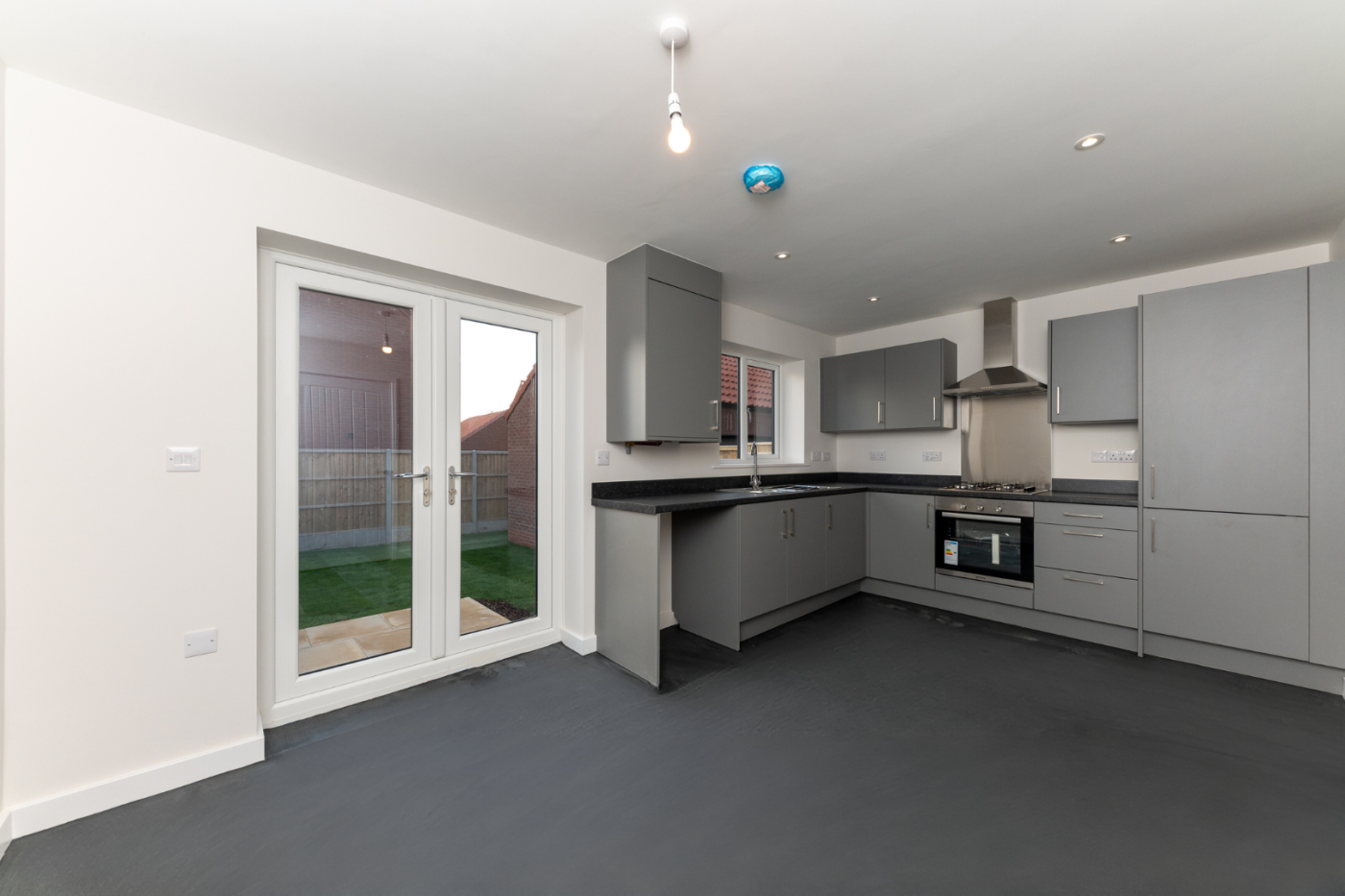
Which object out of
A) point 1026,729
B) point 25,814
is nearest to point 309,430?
point 25,814

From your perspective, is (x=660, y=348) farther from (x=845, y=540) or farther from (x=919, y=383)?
(x=919, y=383)

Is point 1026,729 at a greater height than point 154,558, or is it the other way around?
point 154,558

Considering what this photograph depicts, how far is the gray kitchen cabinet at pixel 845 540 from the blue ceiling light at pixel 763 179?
7.68 feet

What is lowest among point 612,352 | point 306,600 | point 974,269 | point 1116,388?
point 306,600

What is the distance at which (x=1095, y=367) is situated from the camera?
3475mm

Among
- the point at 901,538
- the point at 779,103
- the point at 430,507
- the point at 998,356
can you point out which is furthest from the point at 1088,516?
the point at 430,507

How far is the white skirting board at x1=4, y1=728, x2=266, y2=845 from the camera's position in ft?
5.45

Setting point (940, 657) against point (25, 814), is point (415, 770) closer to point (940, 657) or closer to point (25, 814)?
point (25, 814)

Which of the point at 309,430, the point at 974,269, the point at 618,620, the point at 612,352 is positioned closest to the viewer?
the point at 309,430

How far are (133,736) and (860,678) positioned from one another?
3099 millimetres

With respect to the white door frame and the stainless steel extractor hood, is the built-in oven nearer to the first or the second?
the stainless steel extractor hood

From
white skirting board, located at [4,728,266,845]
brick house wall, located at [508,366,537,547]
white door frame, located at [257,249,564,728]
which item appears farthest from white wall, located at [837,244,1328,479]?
white skirting board, located at [4,728,266,845]

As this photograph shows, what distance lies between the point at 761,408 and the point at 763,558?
5.93ft

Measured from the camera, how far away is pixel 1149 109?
1.85 meters
